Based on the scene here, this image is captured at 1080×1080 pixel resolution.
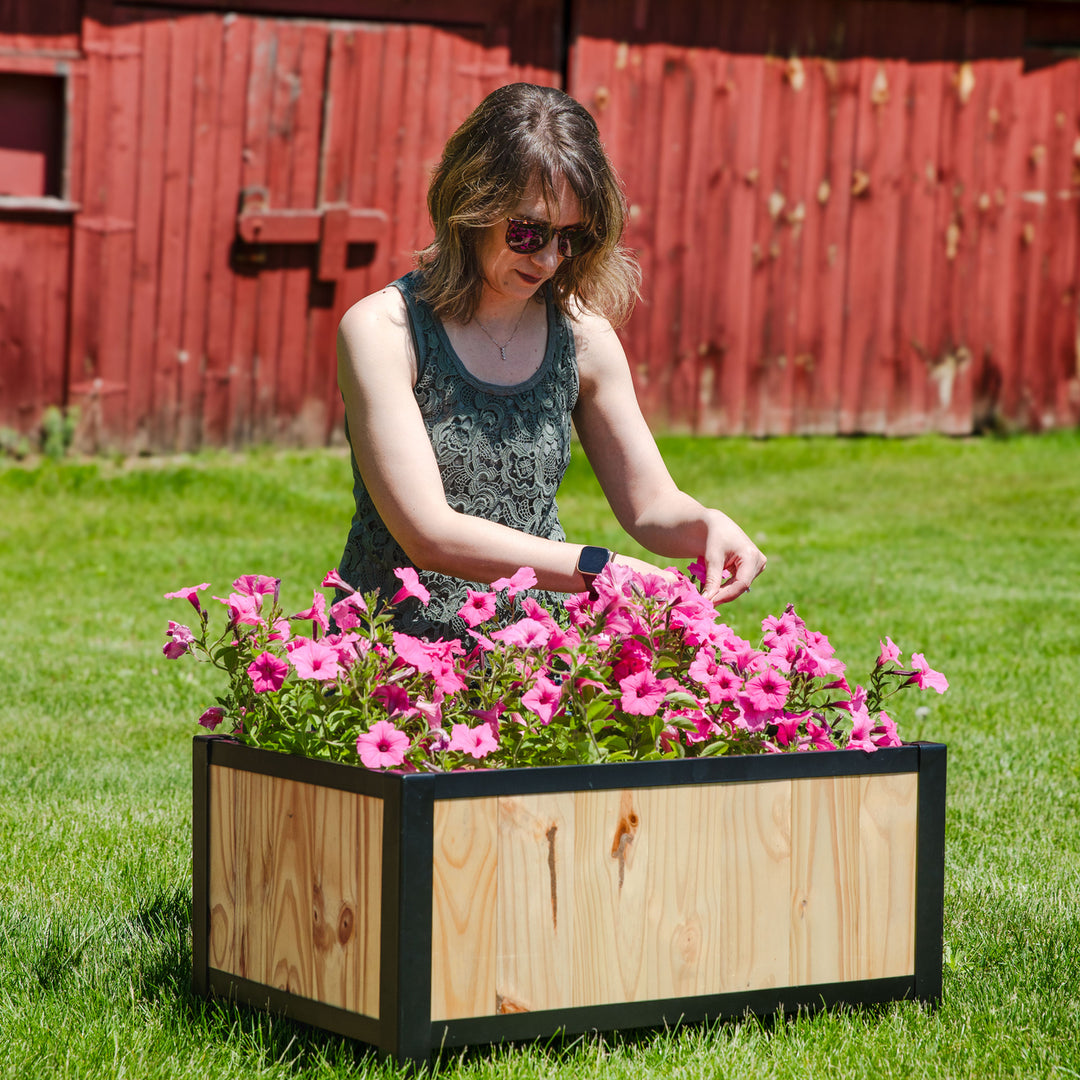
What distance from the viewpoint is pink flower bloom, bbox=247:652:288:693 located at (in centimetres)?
237

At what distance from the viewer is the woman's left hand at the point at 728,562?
2.60 meters

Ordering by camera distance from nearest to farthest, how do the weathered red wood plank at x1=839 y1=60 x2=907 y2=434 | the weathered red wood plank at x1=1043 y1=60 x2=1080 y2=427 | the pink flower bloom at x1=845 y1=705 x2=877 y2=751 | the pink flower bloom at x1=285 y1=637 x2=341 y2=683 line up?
the pink flower bloom at x1=285 y1=637 x2=341 y2=683 < the pink flower bloom at x1=845 y1=705 x2=877 y2=751 < the weathered red wood plank at x1=839 y1=60 x2=907 y2=434 < the weathered red wood plank at x1=1043 y1=60 x2=1080 y2=427

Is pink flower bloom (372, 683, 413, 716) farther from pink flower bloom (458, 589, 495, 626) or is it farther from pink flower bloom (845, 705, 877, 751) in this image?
pink flower bloom (845, 705, 877, 751)

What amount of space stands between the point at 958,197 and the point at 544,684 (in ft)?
29.9

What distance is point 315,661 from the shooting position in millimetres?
2268

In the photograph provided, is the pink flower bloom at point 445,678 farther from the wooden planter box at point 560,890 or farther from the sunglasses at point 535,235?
the sunglasses at point 535,235

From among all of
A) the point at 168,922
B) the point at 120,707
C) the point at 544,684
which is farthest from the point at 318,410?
the point at 544,684

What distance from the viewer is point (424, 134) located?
30.6 feet

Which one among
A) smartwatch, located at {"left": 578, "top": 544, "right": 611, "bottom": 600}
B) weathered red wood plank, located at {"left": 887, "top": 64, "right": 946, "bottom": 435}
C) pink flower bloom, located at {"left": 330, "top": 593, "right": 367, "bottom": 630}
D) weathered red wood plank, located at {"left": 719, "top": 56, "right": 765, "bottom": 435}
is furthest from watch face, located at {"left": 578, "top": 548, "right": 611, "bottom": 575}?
weathered red wood plank, located at {"left": 887, "top": 64, "right": 946, "bottom": 435}

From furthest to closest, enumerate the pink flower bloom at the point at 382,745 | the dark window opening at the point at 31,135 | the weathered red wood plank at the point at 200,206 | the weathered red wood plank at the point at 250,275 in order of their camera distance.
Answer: the weathered red wood plank at the point at 250,275
the weathered red wood plank at the point at 200,206
the dark window opening at the point at 31,135
the pink flower bloom at the point at 382,745

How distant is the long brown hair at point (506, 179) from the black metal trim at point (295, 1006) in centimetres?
120

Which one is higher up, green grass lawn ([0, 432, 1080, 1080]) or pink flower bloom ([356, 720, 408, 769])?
pink flower bloom ([356, 720, 408, 769])

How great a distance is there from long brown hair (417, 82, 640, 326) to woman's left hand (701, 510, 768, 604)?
0.52 meters

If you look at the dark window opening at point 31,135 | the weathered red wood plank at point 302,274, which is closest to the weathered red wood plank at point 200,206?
the weathered red wood plank at point 302,274
